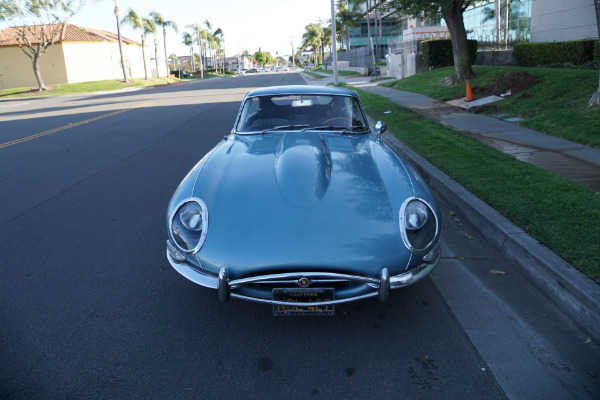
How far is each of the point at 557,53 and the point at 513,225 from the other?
1751 cm

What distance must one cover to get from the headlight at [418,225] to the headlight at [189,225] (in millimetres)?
1273

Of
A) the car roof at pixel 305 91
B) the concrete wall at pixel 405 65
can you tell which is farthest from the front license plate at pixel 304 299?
the concrete wall at pixel 405 65

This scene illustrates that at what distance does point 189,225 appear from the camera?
122 inches

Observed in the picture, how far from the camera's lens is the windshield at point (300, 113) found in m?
4.84

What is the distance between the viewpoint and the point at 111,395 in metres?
2.51

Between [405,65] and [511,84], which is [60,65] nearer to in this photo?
[405,65]

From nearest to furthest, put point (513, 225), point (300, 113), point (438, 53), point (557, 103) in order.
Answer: point (513, 225) → point (300, 113) → point (557, 103) → point (438, 53)

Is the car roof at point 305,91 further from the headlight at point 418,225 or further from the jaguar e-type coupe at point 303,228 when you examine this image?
the headlight at point 418,225

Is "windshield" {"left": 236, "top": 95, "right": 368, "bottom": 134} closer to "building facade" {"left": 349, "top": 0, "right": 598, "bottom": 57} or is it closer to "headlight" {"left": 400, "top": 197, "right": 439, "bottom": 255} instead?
"headlight" {"left": 400, "top": 197, "right": 439, "bottom": 255}

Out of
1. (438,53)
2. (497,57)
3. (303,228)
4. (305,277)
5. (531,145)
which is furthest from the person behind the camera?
(438,53)

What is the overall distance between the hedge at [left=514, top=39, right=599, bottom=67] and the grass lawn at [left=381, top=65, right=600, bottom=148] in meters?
3.28

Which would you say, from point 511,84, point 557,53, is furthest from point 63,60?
point 511,84

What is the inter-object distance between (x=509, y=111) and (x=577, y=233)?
28.6ft

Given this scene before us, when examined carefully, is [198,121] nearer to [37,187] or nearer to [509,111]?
[37,187]
